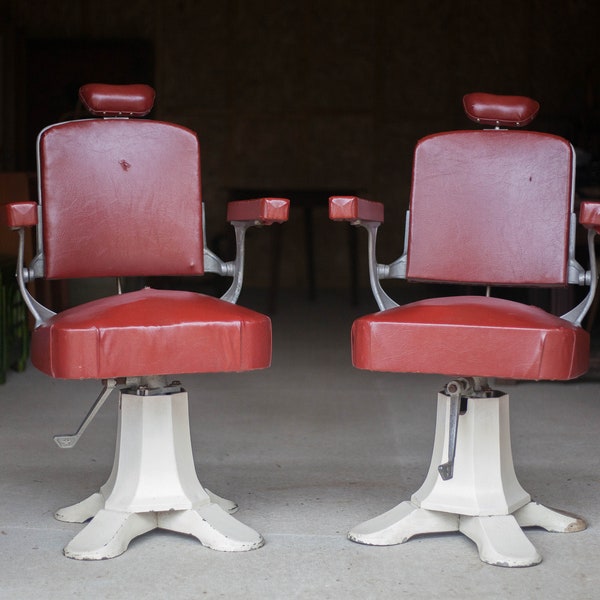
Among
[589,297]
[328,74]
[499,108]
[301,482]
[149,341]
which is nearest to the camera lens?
[149,341]

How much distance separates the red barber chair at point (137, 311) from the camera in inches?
84.0

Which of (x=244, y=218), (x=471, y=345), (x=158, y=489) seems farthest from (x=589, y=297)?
(x=158, y=489)

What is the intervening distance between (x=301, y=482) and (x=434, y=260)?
699 millimetres

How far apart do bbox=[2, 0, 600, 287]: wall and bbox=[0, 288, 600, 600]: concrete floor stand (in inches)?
139

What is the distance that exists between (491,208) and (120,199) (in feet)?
2.93

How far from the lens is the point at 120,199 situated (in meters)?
2.54

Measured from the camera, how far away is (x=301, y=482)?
111 inches

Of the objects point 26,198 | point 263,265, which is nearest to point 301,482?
point 26,198

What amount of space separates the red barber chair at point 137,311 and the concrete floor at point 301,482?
0.29 ft

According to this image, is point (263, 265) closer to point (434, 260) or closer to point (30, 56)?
point (30, 56)

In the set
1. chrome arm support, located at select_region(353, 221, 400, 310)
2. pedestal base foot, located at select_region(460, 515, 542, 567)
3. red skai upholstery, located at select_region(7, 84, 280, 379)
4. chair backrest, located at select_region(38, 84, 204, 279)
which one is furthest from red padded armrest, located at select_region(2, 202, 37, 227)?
pedestal base foot, located at select_region(460, 515, 542, 567)

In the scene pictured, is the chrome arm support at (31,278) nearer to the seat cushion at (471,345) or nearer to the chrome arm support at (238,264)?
the chrome arm support at (238,264)

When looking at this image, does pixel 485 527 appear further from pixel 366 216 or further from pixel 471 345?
pixel 366 216

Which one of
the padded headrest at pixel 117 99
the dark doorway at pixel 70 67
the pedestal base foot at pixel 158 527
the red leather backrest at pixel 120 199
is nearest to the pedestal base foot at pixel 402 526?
the pedestal base foot at pixel 158 527
